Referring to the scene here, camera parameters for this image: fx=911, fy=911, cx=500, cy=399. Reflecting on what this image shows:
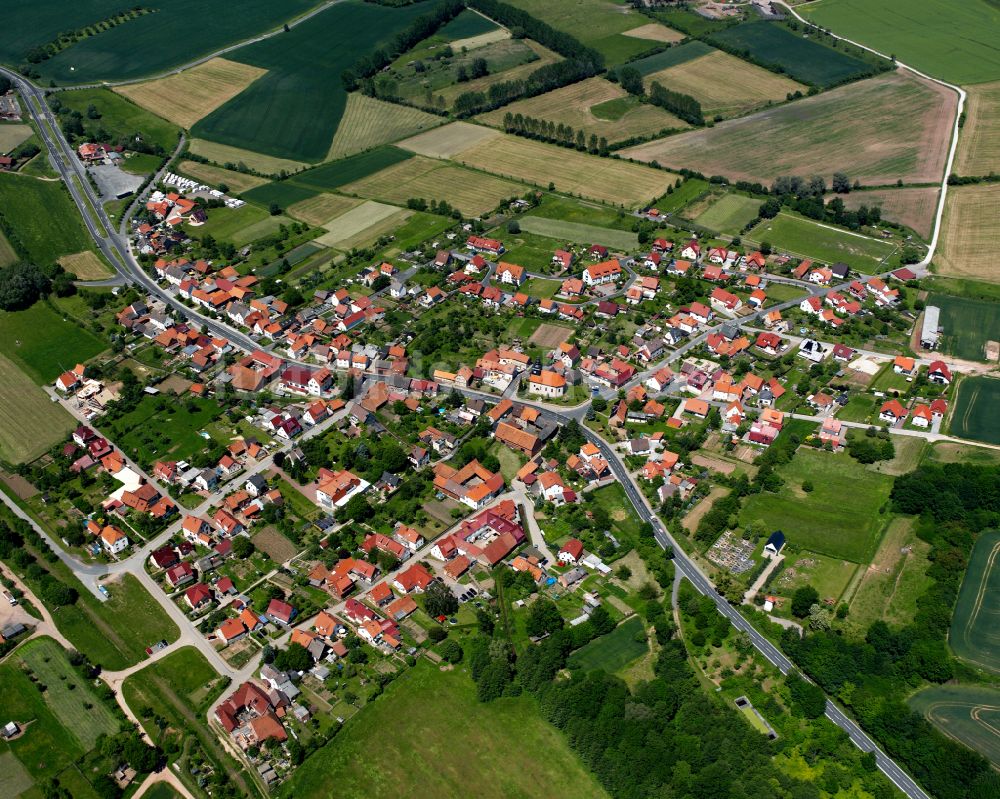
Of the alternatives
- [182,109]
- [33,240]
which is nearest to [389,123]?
[182,109]

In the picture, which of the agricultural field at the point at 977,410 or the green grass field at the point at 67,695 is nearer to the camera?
the green grass field at the point at 67,695

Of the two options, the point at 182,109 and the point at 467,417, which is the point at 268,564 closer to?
the point at 467,417

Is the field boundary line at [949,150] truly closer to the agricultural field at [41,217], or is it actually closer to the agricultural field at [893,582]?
the agricultural field at [893,582]

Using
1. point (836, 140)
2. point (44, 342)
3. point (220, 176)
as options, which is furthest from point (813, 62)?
point (44, 342)

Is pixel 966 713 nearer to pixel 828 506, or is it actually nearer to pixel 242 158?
pixel 828 506

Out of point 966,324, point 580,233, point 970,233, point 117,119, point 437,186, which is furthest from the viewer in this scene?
point 117,119

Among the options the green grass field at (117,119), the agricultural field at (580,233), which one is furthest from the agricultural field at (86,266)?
the agricultural field at (580,233)
